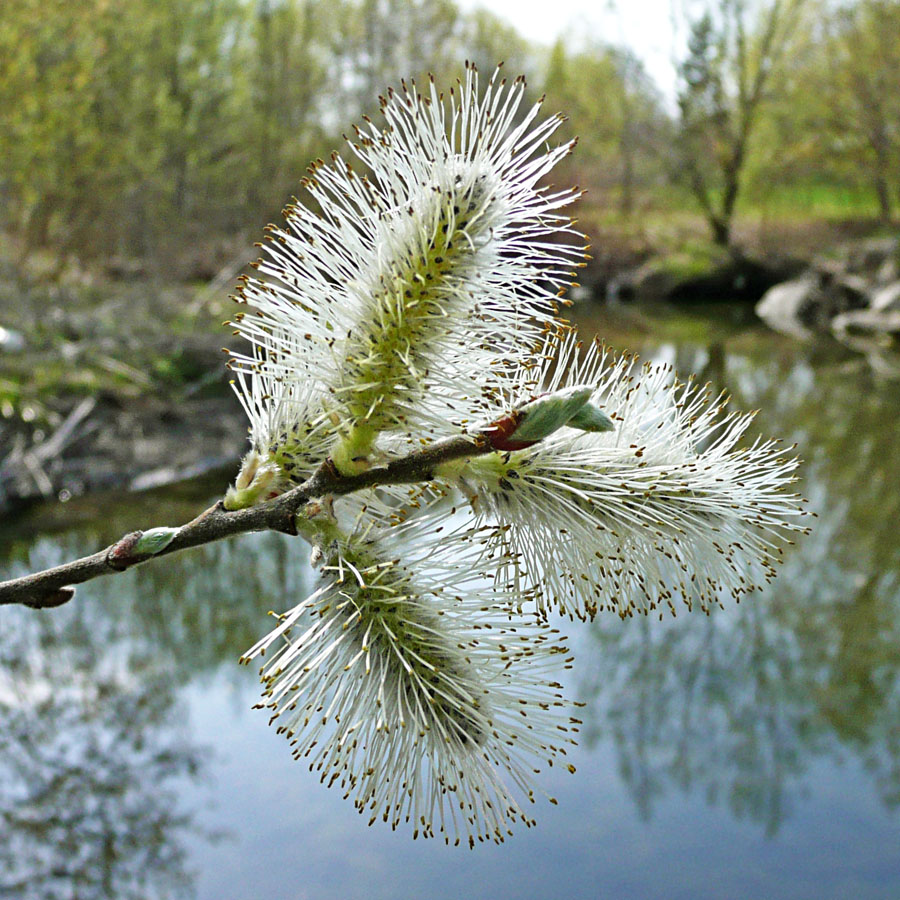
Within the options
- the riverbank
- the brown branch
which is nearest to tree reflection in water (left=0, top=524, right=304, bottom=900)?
the riverbank

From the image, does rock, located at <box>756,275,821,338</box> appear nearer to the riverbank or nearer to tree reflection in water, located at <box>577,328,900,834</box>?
the riverbank

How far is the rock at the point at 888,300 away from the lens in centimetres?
1471

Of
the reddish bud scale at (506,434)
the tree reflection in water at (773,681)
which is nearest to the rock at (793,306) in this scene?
the tree reflection in water at (773,681)

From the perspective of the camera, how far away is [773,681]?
472 centimetres

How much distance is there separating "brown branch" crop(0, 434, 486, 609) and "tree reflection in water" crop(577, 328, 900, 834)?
128 inches

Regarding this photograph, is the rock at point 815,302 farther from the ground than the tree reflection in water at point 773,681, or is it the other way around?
the rock at point 815,302

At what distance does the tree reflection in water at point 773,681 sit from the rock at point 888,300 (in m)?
8.83

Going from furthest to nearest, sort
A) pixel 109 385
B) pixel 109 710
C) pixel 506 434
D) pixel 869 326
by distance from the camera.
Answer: pixel 869 326 < pixel 109 385 < pixel 109 710 < pixel 506 434

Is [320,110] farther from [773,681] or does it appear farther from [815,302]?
[773,681]

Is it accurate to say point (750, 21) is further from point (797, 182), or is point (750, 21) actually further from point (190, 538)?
point (190, 538)

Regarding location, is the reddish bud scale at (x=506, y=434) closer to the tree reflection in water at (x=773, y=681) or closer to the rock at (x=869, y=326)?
the tree reflection in water at (x=773, y=681)

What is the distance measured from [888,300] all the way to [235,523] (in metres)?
15.7

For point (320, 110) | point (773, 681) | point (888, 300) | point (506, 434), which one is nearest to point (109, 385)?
point (773, 681)

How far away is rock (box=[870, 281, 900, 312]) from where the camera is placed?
14.7m
